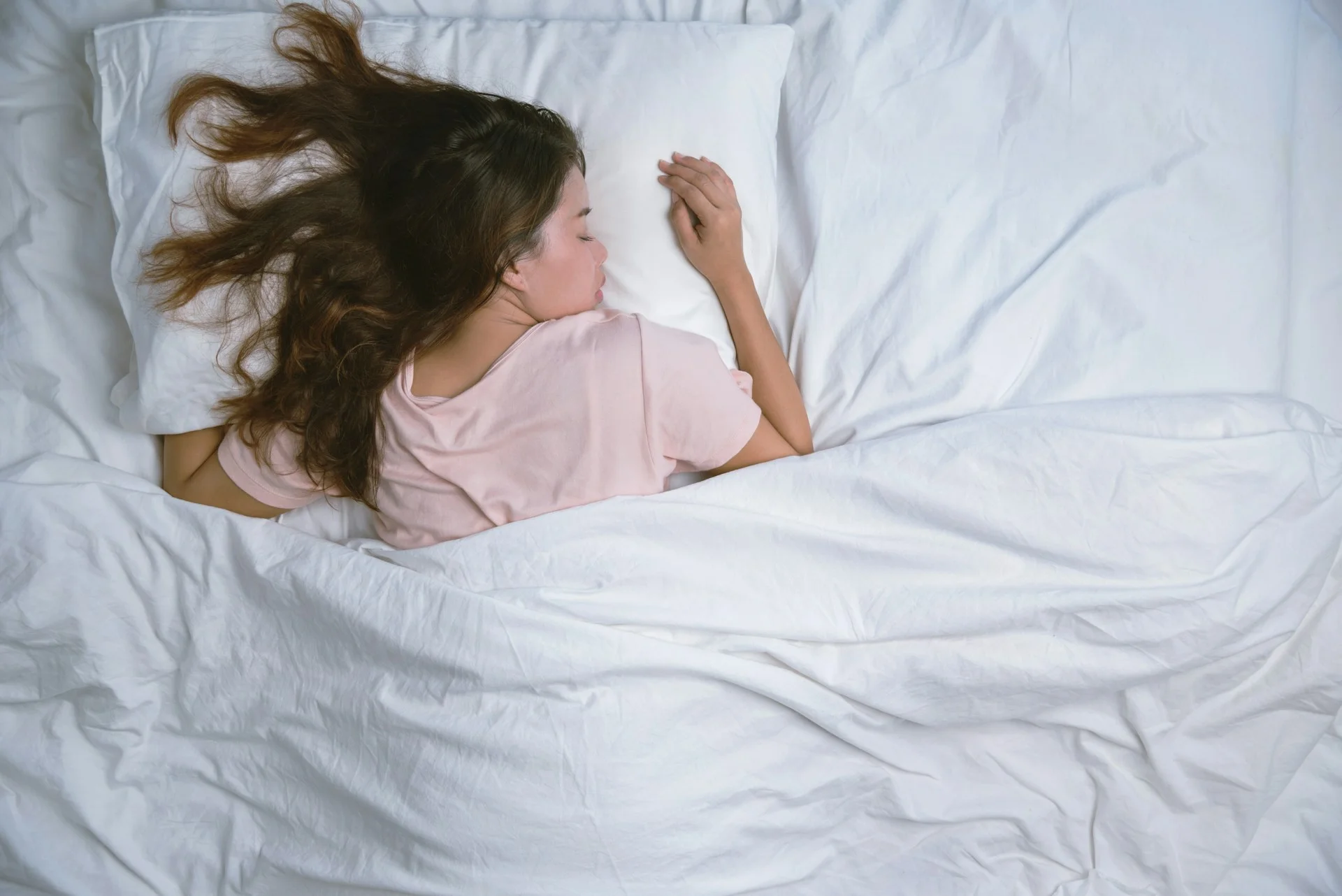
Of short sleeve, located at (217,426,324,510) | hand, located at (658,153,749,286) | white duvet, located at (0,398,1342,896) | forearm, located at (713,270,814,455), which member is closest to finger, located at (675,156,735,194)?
hand, located at (658,153,749,286)

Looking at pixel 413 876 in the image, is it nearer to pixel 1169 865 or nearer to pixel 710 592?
pixel 710 592

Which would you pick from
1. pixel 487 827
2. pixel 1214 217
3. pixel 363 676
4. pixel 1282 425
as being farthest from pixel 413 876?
pixel 1214 217

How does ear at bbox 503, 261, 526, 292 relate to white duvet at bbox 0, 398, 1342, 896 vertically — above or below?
above

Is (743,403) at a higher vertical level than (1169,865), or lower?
higher

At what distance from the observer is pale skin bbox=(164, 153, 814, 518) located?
1.12 meters

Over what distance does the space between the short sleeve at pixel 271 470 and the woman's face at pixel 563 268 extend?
321mm

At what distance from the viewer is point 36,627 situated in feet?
3.61

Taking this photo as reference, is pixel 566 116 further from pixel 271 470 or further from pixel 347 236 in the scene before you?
pixel 271 470

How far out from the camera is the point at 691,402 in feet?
3.58

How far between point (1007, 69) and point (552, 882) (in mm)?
1148

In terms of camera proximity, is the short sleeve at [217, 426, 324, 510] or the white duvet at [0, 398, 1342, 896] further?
the short sleeve at [217, 426, 324, 510]

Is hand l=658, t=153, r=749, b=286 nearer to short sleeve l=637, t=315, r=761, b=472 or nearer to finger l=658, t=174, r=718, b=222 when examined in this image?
finger l=658, t=174, r=718, b=222

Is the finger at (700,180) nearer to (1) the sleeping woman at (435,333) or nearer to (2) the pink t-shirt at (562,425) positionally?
(1) the sleeping woman at (435,333)

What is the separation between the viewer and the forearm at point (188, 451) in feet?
3.92
